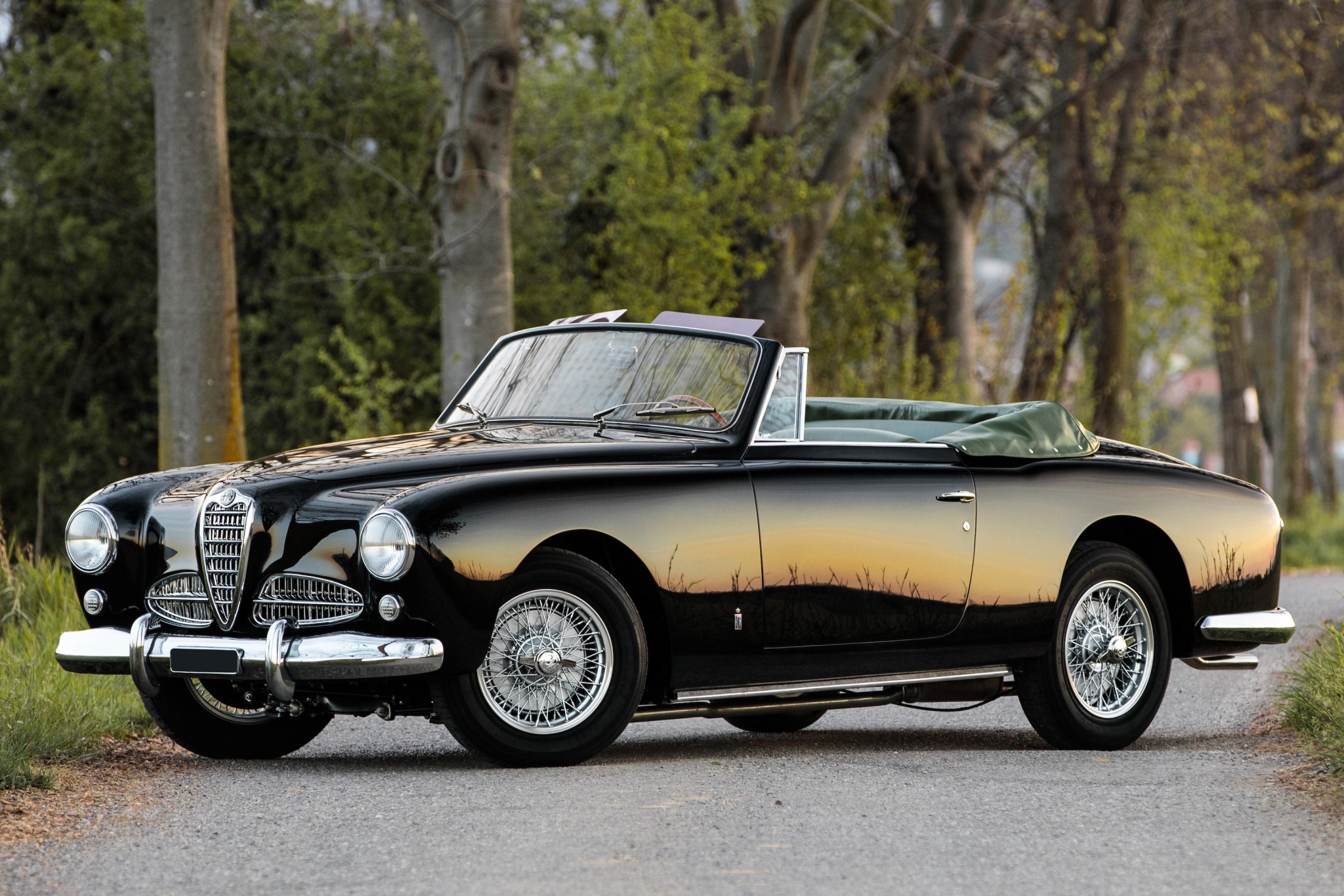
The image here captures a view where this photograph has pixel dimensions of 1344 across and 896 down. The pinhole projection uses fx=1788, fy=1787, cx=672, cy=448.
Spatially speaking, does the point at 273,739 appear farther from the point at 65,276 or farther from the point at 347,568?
the point at 65,276

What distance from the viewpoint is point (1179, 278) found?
2516cm

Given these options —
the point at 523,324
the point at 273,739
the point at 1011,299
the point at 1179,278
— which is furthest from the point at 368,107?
the point at 1179,278

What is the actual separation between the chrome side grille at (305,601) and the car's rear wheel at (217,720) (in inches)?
27.7

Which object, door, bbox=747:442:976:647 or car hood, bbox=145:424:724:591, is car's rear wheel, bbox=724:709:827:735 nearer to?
door, bbox=747:442:976:647

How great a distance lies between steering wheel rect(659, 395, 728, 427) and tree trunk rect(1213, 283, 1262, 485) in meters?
22.8

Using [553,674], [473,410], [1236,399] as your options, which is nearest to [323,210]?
[473,410]

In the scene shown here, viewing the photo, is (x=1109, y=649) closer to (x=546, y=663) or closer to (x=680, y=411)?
(x=680, y=411)

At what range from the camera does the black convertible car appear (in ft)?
19.2

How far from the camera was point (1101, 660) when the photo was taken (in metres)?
7.50

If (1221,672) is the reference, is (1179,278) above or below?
above

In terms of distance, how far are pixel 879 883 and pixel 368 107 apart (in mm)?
13773

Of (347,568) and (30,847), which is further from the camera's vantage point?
(347,568)

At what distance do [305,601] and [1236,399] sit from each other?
25.5 meters

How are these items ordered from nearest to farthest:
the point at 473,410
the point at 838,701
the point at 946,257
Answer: the point at 838,701 < the point at 473,410 < the point at 946,257
